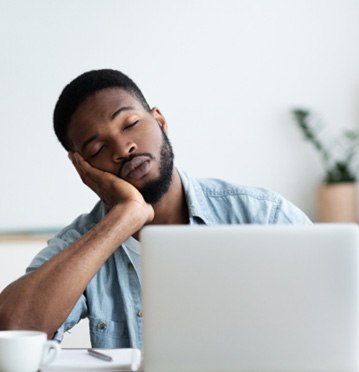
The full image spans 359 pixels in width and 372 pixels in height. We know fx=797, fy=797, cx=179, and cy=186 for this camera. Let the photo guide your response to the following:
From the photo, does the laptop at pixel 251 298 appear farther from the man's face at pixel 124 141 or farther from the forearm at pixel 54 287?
the man's face at pixel 124 141

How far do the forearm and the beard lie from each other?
0.30 metres

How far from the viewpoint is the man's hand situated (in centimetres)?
177

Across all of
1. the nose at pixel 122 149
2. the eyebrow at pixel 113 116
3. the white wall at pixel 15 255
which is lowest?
the white wall at pixel 15 255

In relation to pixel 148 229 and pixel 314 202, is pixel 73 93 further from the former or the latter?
pixel 314 202

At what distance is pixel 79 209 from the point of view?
144 inches

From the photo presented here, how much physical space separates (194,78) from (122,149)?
1.93 meters

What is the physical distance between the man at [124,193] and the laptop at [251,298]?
530 mm

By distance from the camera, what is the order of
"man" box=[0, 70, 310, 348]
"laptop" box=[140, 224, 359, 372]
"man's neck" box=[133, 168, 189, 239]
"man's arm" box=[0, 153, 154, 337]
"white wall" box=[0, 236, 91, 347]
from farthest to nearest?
"white wall" box=[0, 236, 91, 347] → "man's neck" box=[133, 168, 189, 239] → "man" box=[0, 70, 310, 348] → "man's arm" box=[0, 153, 154, 337] → "laptop" box=[140, 224, 359, 372]

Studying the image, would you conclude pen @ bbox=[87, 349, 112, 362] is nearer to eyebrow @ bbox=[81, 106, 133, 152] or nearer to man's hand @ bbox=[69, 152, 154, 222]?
man's hand @ bbox=[69, 152, 154, 222]

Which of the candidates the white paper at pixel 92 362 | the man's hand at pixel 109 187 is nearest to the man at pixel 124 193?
the man's hand at pixel 109 187

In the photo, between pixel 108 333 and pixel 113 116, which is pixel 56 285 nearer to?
pixel 108 333

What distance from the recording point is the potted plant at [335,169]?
3.76 metres

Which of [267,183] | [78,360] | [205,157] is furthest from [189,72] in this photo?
[78,360]

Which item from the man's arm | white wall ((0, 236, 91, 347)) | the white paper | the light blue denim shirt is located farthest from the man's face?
white wall ((0, 236, 91, 347))
